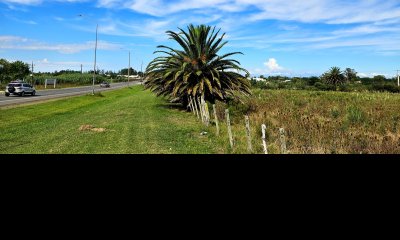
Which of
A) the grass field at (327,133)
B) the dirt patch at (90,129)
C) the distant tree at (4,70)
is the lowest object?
the dirt patch at (90,129)

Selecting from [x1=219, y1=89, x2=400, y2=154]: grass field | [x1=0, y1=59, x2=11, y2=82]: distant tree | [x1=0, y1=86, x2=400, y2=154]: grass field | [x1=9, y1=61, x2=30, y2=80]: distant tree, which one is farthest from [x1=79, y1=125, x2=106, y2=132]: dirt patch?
[x1=9, y1=61, x2=30, y2=80]: distant tree

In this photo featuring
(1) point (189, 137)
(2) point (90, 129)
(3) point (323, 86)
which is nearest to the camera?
(1) point (189, 137)

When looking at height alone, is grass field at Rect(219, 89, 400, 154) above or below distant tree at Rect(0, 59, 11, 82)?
below

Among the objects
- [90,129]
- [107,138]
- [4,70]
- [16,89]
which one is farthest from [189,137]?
[4,70]

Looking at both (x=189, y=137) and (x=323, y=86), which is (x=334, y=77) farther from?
(x=189, y=137)

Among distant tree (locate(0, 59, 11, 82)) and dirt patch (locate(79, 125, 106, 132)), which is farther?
distant tree (locate(0, 59, 11, 82))

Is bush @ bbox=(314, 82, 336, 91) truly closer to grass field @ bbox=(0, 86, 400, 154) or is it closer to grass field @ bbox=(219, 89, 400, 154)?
grass field @ bbox=(219, 89, 400, 154)

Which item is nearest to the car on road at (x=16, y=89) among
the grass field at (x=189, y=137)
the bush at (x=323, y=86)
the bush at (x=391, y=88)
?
the grass field at (x=189, y=137)

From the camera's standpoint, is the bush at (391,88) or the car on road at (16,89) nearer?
the car on road at (16,89)

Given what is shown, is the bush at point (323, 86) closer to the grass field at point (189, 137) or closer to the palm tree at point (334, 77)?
the palm tree at point (334, 77)

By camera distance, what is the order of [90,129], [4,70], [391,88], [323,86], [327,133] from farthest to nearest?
[323,86], [4,70], [391,88], [90,129], [327,133]

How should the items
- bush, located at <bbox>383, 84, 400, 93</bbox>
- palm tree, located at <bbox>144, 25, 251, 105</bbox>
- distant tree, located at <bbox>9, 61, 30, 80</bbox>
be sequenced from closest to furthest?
palm tree, located at <bbox>144, 25, 251, 105</bbox>
bush, located at <bbox>383, 84, 400, 93</bbox>
distant tree, located at <bbox>9, 61, 30, 80</bbox>
